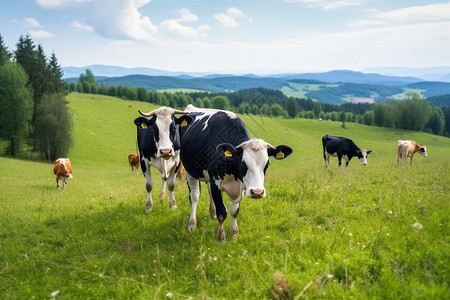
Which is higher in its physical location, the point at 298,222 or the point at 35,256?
the point at 298,222

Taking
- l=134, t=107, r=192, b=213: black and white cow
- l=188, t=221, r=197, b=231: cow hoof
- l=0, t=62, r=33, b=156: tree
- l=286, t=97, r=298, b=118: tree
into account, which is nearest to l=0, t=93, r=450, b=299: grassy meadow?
l=188, t=221, r=197, b=231: cow hoof

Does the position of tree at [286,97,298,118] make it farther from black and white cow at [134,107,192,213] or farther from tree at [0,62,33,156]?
black and white cow at [134,107,192,213]

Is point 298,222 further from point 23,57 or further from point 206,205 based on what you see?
point 23,57

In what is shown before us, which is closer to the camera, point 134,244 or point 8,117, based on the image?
point 134,244

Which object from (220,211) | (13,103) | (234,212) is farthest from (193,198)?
(13,103)

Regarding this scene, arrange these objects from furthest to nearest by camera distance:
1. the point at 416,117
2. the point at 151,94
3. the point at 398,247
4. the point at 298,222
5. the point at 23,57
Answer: the point at 151,94 < the point at 416,117 < the point at 23,57 < the point at 298,222 < the point at 398,247

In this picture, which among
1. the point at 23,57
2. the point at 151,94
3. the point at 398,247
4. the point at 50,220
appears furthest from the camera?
the point at 151,94

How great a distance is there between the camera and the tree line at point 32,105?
47.2 m

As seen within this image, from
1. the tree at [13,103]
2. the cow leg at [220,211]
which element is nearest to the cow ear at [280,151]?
the cow leg at [220,211]

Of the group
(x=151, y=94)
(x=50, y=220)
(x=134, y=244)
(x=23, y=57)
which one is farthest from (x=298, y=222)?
(x=151, y=94)

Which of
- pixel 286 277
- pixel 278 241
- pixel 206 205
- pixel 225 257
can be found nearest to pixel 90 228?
pixel 206 205

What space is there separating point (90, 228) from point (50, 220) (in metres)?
1.54

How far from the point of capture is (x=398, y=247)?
4.95 m

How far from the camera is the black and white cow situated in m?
7.98
